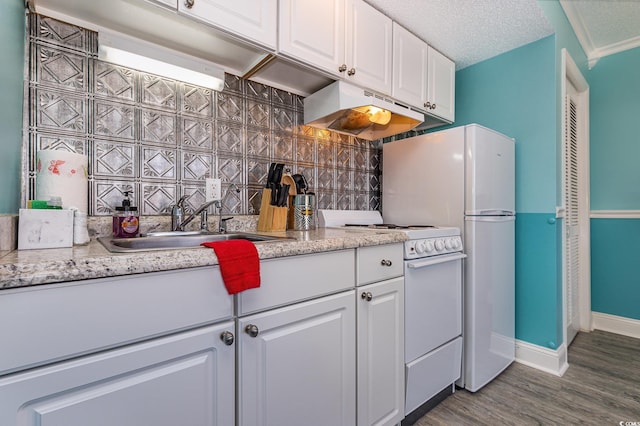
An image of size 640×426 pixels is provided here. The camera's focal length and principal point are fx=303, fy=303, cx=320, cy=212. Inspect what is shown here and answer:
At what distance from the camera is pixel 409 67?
200 centimetres

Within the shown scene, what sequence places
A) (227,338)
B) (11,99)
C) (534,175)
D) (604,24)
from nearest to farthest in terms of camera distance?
1. (227,338)
2. (11,99)
3. (534,175)
4. (604,24)

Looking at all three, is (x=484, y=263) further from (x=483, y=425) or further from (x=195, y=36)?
(x=195, y=36)

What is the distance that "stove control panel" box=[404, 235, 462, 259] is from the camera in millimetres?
1497

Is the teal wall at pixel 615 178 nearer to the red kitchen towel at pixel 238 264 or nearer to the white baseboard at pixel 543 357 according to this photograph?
the white baseboard at pixel 543 357

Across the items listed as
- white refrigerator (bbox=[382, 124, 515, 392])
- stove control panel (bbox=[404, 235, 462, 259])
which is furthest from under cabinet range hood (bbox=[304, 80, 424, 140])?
stove control panel (bbox=[404, 235, 462, 259])

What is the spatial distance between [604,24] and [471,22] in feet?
4.99

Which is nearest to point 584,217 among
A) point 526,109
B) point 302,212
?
point 526,109

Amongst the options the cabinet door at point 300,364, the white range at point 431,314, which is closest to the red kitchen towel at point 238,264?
the cabinet door at point 300,364

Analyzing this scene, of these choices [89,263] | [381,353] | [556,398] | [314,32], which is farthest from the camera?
[556,398]

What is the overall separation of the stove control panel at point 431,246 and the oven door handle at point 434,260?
0.9 inches

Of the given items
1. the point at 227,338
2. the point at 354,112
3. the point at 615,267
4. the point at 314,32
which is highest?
A: the point at 314,32

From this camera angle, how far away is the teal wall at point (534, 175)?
211 centimetres

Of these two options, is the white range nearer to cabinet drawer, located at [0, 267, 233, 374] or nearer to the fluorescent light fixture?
cabinet drawer, located at [0, 267, 233, 374]

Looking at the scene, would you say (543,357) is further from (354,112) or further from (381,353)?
(354,112)
